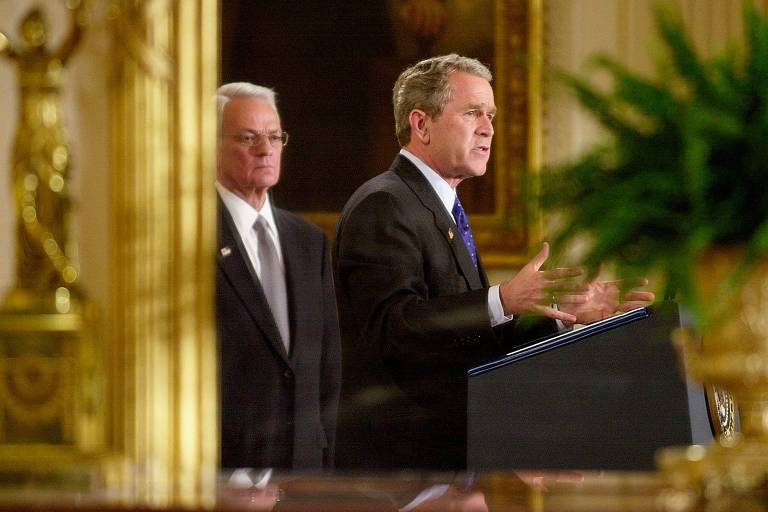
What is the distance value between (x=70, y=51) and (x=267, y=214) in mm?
661

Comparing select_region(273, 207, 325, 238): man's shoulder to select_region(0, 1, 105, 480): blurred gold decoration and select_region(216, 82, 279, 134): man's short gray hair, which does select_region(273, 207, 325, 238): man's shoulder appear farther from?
select_region(0, 1, 105, 480): blurred gold decoration

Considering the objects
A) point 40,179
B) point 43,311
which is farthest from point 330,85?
point 43,311

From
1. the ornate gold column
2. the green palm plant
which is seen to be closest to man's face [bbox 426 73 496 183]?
the ornate gold column

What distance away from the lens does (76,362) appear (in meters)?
2.15

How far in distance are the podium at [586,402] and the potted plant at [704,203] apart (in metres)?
0.81

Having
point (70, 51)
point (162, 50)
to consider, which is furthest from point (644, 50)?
point (70, 51)

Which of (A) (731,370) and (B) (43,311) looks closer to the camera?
(A) (731,370)

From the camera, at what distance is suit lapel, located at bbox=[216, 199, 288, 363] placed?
2609mm

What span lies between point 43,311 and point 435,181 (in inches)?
40.0

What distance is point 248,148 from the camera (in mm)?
2660

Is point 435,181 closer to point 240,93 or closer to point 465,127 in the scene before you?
point 465,127

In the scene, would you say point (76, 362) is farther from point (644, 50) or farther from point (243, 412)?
point (644, 50)

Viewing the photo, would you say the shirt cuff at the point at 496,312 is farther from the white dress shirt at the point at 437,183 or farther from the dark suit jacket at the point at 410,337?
the white dress shirt at the point at 437,183

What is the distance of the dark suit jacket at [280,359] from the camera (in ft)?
8.56
